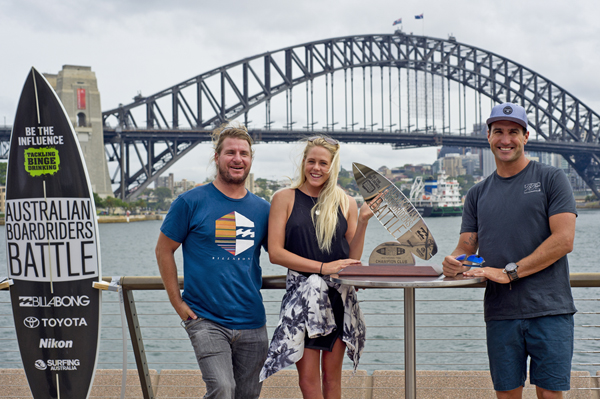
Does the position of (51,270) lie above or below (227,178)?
below

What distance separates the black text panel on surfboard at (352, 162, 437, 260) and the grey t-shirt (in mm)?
238

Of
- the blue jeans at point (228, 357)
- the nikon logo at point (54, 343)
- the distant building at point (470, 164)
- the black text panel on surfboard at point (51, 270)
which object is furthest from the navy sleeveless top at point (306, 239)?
the distant building at point (470, 164)

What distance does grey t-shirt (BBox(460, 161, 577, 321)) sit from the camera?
2.10 meters

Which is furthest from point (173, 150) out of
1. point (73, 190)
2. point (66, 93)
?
point (73, 190)

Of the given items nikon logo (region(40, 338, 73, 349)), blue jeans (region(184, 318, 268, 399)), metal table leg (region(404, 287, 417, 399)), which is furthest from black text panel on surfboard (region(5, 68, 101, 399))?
metal table leg (region(404, 287, 417, 399))

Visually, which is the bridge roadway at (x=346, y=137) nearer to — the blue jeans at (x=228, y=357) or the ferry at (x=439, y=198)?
the ferry at (x=439, y=198)

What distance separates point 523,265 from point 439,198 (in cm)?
5063

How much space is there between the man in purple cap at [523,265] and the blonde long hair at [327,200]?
47 centimetres

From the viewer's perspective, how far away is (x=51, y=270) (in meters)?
2.72

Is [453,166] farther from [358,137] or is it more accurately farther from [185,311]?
[185,311]

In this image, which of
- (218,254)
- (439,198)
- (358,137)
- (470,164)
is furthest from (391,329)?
(470,164)

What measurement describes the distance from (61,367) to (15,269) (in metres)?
0.54

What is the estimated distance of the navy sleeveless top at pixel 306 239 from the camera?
7.34ft

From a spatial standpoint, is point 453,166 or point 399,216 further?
point 453,166
